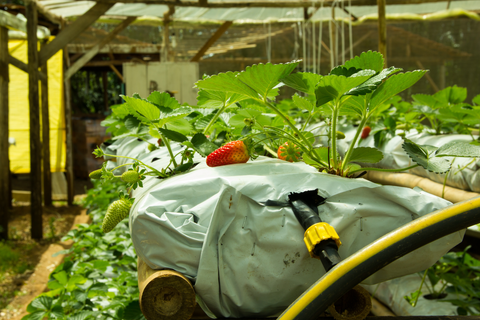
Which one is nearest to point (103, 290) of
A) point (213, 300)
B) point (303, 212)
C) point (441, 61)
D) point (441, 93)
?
point (213, 300)

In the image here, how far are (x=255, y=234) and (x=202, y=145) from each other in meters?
0.30

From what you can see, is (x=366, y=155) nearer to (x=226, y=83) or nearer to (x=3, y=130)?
(x=226, y=83)

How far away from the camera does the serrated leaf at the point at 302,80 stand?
2.10ft

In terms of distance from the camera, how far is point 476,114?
118 centimetres

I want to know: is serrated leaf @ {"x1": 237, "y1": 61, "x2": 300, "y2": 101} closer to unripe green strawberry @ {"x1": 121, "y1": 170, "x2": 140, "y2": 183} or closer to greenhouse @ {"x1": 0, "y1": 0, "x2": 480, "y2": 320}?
greenhouse @ {"x1": 0, "y1": 0, "x2": 480, "y2": 320}

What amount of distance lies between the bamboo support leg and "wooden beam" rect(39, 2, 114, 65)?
11.2 feet

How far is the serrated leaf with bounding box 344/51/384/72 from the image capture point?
655mm

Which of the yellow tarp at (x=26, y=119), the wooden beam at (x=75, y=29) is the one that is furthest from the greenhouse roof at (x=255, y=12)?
the wooden beam at (x=75, y=29)

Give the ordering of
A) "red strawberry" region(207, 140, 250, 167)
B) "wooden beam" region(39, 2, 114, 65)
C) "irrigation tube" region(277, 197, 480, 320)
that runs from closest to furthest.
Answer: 1. "irrigation tube" region(277, 197, 480, 320)
2. "red strawberry" region(207, 140, 250, 167)
3. "wooden beam" region(39, 2, 114, 65)

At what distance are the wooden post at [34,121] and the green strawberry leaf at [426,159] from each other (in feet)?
12.5

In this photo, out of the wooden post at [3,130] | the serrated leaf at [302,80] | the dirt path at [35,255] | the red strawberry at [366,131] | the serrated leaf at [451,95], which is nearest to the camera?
the serrated leaf at [302,80]

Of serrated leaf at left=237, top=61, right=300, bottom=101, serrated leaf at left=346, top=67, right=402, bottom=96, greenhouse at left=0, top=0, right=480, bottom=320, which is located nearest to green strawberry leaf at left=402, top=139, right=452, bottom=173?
greenhouse at left=0, top=0, right=480, bottom=320

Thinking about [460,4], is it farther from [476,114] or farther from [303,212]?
[303,212]

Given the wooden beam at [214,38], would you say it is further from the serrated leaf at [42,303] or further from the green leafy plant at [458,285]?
the serrated leaf at [42,303]
